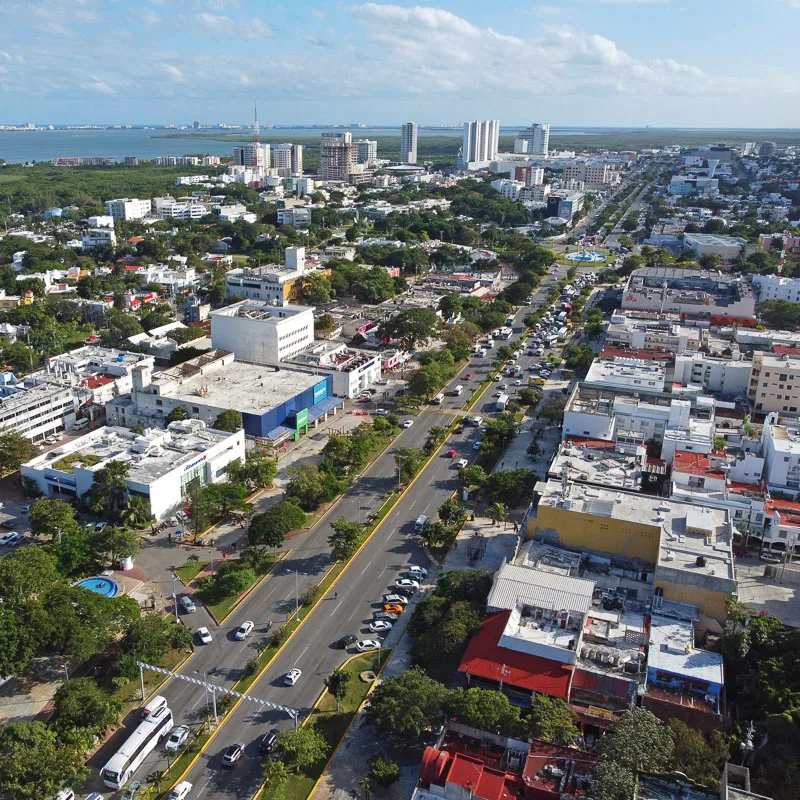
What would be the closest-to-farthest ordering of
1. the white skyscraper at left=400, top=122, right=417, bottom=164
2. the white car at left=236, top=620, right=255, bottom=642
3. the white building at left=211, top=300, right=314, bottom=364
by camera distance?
1. the white car at left=236, top=620, right=255, bottom=642
2. the white building at left=211, top=300, right=314, bottom=364
3. the white skyscraper at left=400, top=122, right=417, bottom=164

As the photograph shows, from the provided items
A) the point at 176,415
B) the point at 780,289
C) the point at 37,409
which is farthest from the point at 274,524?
the point at 780,289

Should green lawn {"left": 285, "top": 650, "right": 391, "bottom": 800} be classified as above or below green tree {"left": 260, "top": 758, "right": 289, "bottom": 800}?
below

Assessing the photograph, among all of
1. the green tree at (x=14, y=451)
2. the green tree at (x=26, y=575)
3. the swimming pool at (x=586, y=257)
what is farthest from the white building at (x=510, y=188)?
the green tree at (x=26, y=575)

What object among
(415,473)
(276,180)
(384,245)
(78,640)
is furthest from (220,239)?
(78,640)

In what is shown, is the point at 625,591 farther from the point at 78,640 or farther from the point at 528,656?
the point at 78,640

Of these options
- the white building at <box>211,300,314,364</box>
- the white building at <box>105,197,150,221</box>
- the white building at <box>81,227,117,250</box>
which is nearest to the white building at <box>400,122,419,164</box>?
the white building at <box>105,197,150,221</box>

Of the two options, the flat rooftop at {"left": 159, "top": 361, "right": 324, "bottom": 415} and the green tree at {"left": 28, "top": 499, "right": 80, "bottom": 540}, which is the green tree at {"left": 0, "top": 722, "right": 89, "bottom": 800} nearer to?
the green tree at {"left": 28, "top": 499, "right": 80, "bottom": 540}
